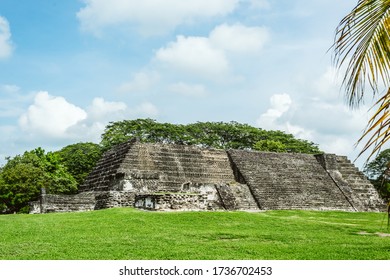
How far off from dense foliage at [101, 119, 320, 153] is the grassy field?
22.9 metres

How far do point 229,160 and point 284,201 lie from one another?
3.45 metres

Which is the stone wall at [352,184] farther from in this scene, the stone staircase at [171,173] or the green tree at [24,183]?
the green tree at [24,183]

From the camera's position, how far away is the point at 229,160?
68.0ft

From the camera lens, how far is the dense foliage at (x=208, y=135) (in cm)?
3512

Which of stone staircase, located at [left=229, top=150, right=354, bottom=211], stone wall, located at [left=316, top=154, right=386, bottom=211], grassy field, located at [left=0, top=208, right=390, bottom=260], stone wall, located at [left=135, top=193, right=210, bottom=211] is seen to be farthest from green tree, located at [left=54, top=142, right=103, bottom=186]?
grassy field, located at [left=0, top=208, right=390, bottom=260]

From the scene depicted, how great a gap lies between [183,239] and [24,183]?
51.8 ft

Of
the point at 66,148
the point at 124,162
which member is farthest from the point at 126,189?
the point at 66,148

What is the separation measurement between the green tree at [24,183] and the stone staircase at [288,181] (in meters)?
9.11

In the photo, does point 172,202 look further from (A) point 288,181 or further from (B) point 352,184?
(B) point 352,184

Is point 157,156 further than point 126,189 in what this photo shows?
Yes

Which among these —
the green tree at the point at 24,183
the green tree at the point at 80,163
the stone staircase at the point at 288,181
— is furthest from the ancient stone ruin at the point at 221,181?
the green tree at the point at 80,163

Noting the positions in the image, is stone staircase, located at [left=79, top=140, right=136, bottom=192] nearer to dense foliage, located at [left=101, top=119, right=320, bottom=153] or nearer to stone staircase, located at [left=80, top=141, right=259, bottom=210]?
stone staircase, located at [left=80, top=141, right=259, bottom=210]
